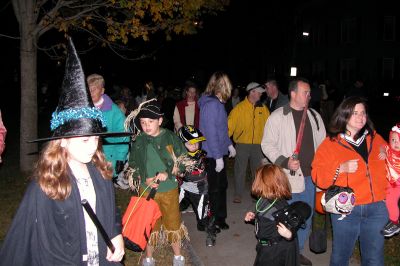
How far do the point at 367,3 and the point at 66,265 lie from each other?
115ft

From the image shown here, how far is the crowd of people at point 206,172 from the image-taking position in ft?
8.79

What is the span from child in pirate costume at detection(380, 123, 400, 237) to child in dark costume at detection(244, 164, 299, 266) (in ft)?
3.75

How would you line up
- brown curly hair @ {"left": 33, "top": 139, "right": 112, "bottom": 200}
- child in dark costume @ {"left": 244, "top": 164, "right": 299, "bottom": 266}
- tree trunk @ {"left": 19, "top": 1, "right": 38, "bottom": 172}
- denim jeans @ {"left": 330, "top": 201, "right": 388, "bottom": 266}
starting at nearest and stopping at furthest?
brown curly hair @ {"left": 33, "top": 139, "right": 112, "bottom": 200} → child in dark costume @ {"left": 244, "top": 164, "right": 299, "bottom": 266} → denim jeans @ {"left": 330, "top": 201, "right": 388, "bottom": 266} → tree trunk @ {"left": 19, "top": 1, "right": 38, "bottom": 172}

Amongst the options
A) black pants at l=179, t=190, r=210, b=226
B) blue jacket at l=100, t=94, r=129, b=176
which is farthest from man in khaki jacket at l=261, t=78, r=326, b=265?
blue jacket at l=100, t=94, r=129, b=176

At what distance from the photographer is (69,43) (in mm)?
2811

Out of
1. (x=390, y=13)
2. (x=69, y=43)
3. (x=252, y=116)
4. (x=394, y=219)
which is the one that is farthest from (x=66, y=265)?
(x=390, y=13)

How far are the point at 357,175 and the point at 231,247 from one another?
240 cm

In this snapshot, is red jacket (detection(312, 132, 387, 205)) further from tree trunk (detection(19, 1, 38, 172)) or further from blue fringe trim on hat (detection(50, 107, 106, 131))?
tree trunk (detection(19, 1, 38, 172))

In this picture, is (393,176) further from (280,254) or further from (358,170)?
(280,254)

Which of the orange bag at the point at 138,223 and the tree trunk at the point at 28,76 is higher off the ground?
the tree trunk at the point at 28,76

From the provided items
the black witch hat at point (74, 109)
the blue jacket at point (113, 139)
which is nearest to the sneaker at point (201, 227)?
the blue jacket at point (113, 139)

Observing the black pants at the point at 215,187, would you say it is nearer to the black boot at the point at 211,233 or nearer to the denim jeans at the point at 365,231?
the black boot at the point at 211,233

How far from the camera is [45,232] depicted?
2.58 m

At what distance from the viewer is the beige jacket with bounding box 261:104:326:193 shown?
16.3ft
